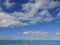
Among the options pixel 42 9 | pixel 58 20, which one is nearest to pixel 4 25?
pixel 42 9

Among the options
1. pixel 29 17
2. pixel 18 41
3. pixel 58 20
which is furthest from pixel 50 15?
pixel 18 41

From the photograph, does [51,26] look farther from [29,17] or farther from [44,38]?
[29,17]

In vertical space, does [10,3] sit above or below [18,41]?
above

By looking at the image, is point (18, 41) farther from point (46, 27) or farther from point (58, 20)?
point (58, 20)

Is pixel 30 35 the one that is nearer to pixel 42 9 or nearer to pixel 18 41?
pixel 18 41

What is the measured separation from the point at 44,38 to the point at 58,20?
1.07 ft

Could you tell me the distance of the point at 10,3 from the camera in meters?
1.69

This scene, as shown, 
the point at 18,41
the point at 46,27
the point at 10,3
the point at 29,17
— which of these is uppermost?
the point at 10,3

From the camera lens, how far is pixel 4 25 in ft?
5.61

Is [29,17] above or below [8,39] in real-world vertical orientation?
above

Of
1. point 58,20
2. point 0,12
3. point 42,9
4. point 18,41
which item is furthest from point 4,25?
point 58,20

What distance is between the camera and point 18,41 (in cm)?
170

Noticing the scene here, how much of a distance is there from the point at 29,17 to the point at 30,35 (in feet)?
0.86

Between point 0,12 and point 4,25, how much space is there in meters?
0.20
